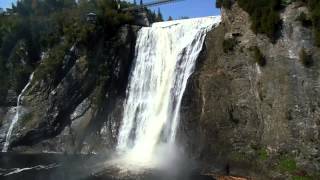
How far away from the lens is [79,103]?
4106 cm

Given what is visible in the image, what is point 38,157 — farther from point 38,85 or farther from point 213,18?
point 213,18

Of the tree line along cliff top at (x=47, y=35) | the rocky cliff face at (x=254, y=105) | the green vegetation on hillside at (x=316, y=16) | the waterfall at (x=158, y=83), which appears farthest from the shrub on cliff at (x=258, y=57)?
the tree line along cliff top at (x=47, y=35)

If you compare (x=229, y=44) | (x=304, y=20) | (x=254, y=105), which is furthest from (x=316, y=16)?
(x=229, y=44)

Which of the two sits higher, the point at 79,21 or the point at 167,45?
the point at 79,21

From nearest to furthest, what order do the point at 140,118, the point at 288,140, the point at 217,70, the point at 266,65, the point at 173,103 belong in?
the point at 288,140 < the point at 266,65 < the point at 217,70 < the point at 173,103 < the point at 140,118

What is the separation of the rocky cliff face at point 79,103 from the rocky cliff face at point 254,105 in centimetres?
860

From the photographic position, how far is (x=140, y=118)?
37.6m

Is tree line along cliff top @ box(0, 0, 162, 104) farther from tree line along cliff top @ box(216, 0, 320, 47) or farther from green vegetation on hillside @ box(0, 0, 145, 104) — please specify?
tree line along cliff top @ box(216, 0, 320, 47)

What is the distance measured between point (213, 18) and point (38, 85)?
637 inches

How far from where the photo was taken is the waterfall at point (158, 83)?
1374 inches

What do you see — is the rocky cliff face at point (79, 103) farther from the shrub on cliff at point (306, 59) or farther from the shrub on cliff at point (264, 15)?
the shrub on cliff at point (306, 59)

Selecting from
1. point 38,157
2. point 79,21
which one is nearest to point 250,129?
point 38,157

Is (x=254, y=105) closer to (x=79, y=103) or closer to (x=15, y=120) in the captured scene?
(x=79, y=103)

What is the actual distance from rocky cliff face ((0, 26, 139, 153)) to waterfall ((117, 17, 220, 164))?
4.03 ft
